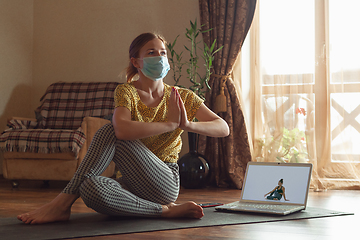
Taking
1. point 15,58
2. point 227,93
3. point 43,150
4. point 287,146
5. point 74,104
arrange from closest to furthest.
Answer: point 43,150 → point 287,146 → point 227,93 → point 74,104 → point 15,58

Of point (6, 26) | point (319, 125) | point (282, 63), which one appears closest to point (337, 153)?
point (319, 125)

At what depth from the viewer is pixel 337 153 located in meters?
2.97

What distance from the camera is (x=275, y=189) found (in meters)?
1.75

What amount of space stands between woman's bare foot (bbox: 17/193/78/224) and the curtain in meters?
1.75

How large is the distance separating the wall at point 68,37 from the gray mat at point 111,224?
1966 mm

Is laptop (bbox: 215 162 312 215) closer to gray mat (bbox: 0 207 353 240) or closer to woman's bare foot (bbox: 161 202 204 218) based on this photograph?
gray mat (bbox: 0 207 353 240)

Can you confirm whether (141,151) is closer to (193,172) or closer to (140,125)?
(140,125)

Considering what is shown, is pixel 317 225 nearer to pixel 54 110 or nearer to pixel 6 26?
pixel 54 110

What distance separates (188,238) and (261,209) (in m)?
0.53

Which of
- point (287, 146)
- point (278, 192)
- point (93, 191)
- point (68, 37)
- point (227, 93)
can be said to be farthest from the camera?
point (68, 37)

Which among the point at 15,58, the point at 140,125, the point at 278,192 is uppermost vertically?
the point at 15,58

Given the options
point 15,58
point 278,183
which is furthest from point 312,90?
point 15,58

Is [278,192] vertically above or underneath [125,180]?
underneath

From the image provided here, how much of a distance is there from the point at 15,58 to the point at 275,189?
316 cm
